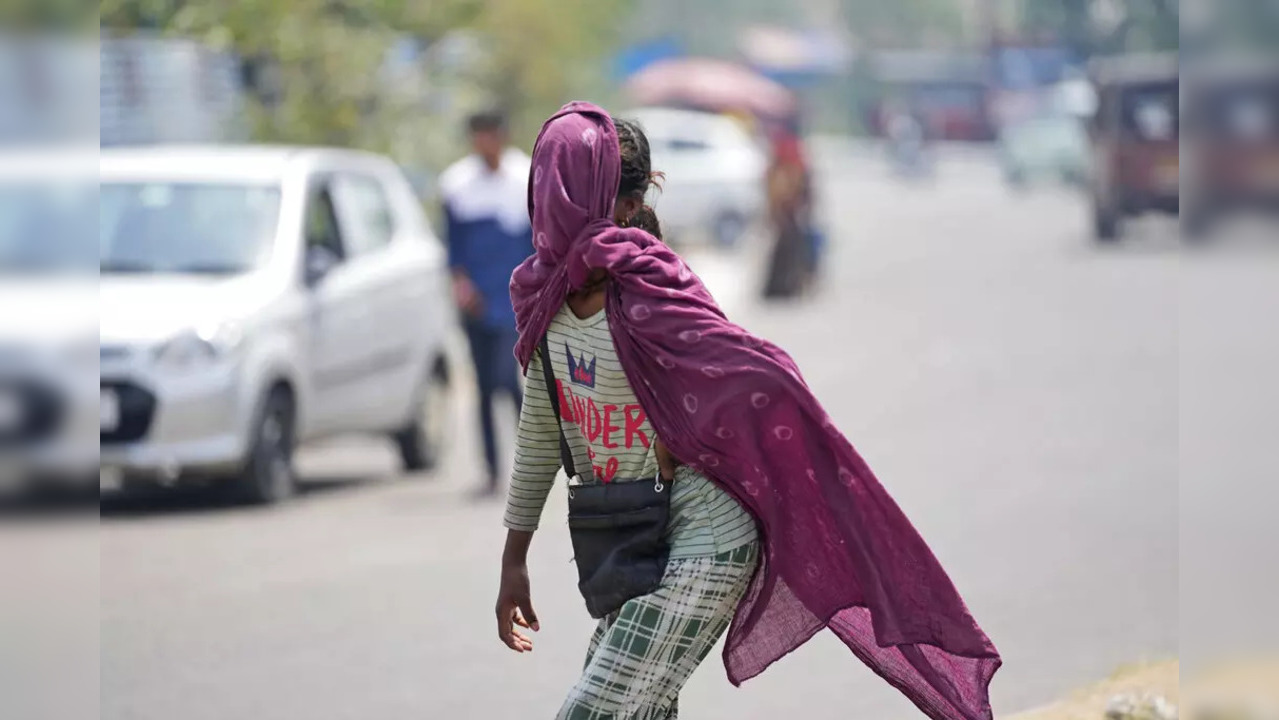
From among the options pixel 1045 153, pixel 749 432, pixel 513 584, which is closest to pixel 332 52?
pixel 513 584

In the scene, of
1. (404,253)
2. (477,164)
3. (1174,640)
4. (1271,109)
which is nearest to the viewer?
(1271,109)

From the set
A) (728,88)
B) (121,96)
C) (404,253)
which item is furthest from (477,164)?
(728,88)

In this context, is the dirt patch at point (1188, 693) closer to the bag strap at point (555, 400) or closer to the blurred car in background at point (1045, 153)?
the bag strap at point (555, 400)

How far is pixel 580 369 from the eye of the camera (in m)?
4.05

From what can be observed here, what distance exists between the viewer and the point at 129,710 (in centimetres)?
649

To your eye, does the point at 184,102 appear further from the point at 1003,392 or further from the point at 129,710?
the point at 129,710

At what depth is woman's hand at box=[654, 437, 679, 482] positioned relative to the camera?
13.2 feet

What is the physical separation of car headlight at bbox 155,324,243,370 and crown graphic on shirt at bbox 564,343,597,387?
6.21 meters

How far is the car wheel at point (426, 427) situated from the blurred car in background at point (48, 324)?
659 cm

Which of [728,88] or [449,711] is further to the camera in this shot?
[728,88]

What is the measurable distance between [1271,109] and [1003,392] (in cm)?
1145

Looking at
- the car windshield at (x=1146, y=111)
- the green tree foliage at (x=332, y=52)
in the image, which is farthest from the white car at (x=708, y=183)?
the green tree foliage at (x=332, y=52)

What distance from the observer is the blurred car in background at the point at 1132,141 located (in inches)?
1175

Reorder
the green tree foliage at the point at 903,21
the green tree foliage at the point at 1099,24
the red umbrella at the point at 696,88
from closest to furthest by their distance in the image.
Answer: the green tree foliage at the point at 1099,24, the red umbrella at the point at 696,88, the green tree foliage at the point at 903,21
